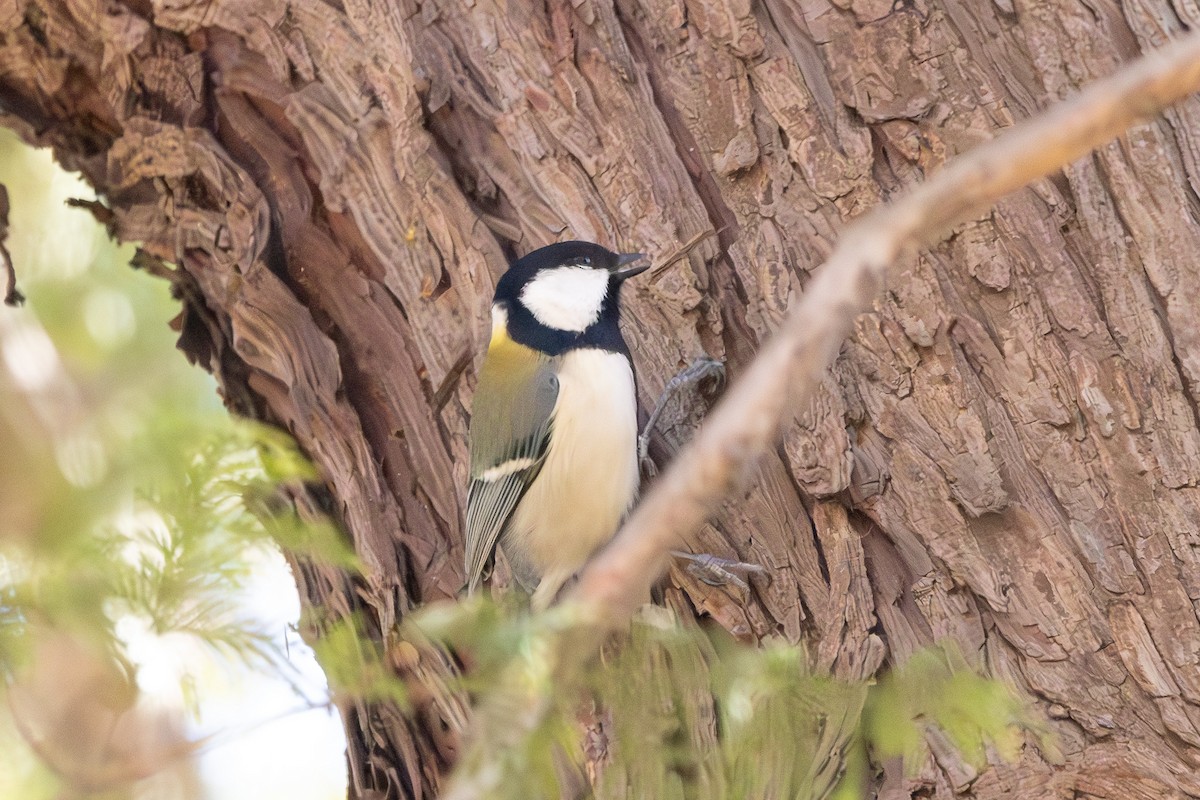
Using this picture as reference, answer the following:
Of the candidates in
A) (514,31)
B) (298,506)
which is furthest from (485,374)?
(514,31)

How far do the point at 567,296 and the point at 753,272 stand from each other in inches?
22.1

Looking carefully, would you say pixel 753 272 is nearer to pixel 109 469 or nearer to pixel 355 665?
pixel 355 665

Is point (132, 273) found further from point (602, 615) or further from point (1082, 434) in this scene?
point (602, 615)

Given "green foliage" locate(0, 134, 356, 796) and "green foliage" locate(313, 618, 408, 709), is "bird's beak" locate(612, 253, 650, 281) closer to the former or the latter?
"green foliage" locate(0, 134, 356, 796)

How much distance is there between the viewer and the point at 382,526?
2756 millimetres

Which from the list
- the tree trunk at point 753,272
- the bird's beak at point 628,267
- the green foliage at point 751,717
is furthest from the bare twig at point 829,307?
the bird's beak at point 628,267

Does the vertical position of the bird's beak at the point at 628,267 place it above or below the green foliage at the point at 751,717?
above

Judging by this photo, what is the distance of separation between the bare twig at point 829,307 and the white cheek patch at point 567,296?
1.45 metres

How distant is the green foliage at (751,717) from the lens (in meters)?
1.79

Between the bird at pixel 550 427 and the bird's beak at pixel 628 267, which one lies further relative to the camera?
the bird at pixel 550 427

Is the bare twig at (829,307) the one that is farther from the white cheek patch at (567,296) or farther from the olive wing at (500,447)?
the olive wing at (500,447)

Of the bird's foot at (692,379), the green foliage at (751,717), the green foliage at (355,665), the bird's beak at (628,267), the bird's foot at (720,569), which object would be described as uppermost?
the bird's beak at (628,267)

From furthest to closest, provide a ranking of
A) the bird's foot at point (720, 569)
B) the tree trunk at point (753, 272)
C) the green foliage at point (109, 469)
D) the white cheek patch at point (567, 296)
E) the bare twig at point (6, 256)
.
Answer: the bare twig at point (6, 256), the white cheek patch at point (567, 296), the green foliage at point (109, 469), the bird's foot at point (720, 569), the tree trunk at point (753, 272)

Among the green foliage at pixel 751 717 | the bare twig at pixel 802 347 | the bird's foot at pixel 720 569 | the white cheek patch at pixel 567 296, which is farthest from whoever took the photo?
the white cheek patch at pixel 567 296
